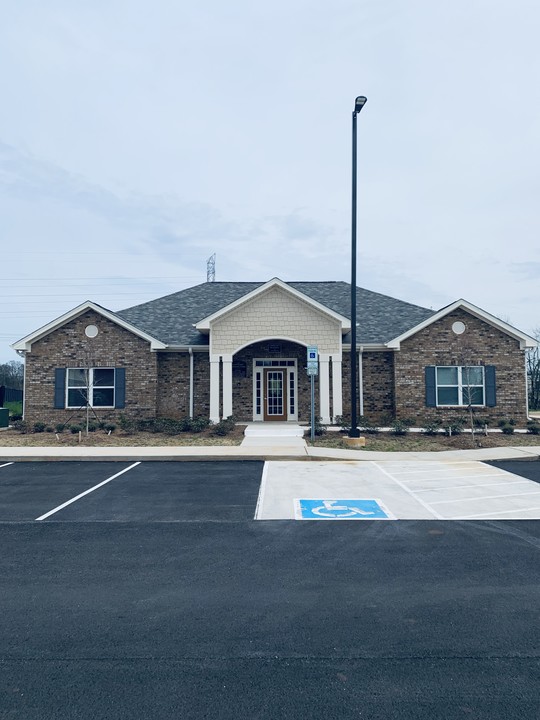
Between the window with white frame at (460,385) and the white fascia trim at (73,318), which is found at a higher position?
the white fascia trim at (73,318)

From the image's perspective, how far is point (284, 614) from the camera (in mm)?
4578

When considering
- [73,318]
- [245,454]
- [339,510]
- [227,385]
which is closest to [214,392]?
[227,385]

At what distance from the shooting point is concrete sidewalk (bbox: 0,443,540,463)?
44.2 ft

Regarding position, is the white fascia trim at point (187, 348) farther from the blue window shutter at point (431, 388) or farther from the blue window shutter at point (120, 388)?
the blue window shutter at point (431, 388)

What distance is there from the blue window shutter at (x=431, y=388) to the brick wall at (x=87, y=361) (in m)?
10.6

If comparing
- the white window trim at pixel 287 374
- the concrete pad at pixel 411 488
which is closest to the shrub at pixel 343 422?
the white window trim at pixel 287 374

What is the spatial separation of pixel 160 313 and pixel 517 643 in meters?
21.1

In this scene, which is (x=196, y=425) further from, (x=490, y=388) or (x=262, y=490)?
(x=490, y=388)

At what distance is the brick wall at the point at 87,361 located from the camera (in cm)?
2003

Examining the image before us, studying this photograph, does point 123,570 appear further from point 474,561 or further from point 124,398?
point 124,398

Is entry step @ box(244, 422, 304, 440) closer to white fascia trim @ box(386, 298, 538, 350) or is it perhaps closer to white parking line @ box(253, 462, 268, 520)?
white parking line @ box(253, 462, 268, 520)

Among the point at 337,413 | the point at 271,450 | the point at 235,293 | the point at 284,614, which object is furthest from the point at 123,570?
the point at 235,293

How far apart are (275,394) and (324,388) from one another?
7.14ft

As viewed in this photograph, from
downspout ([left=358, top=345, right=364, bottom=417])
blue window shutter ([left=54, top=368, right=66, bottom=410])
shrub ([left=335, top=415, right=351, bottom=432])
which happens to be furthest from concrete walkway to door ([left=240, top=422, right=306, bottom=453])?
blue window shutter ([left=54, top=368, right=66, bottom=410])
